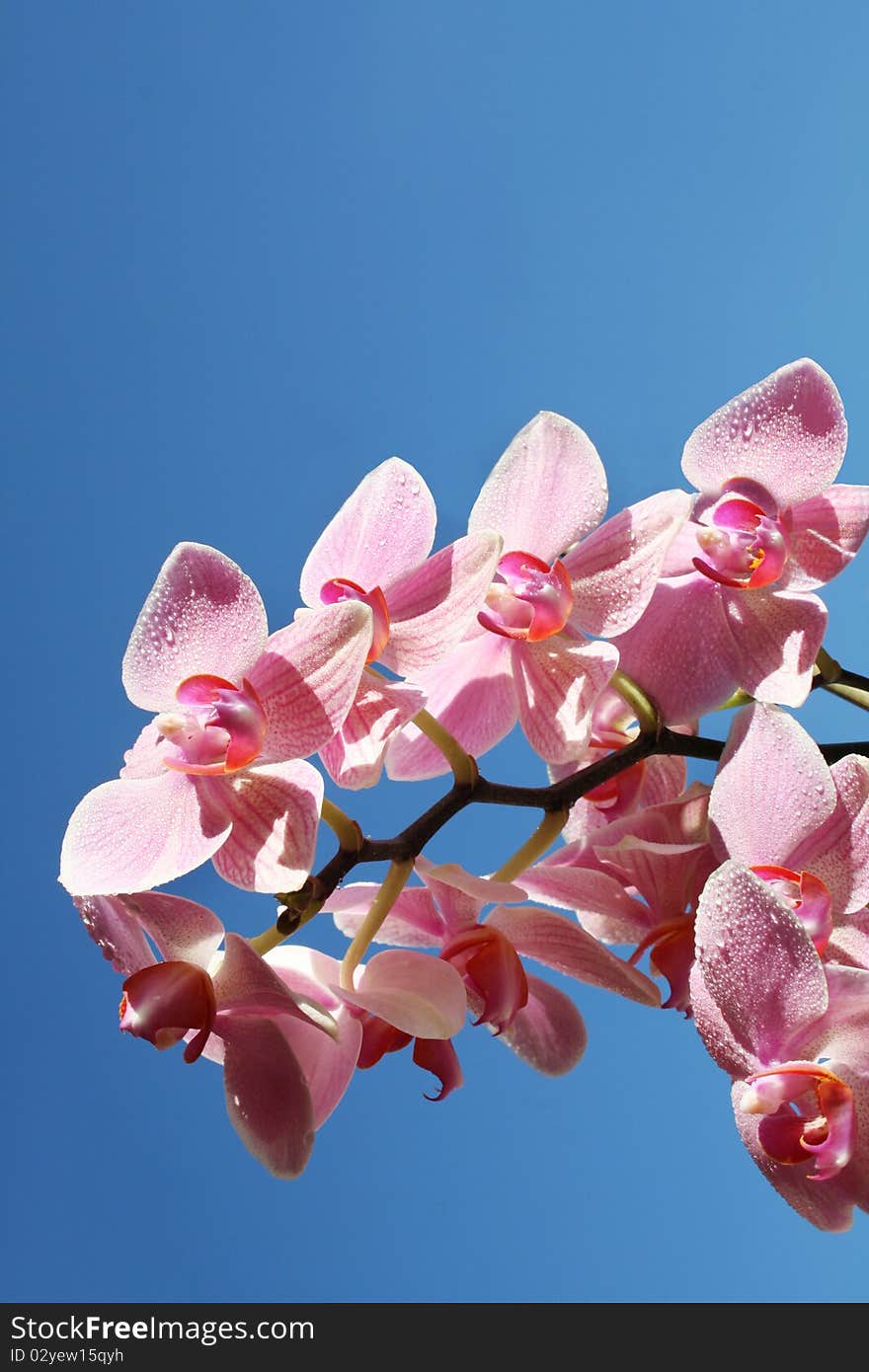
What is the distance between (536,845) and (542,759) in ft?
0.12

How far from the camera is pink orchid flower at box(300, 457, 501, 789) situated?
375mm

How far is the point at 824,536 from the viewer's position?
0.42m

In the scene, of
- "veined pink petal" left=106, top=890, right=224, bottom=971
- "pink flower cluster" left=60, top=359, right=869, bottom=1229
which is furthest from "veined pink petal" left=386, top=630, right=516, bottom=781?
"veined pink petal" left=106, top=890, right=224, bottom=971

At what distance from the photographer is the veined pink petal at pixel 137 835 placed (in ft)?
1.14

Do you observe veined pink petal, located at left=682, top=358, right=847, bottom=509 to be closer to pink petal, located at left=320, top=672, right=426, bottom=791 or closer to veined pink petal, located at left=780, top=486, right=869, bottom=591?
veined pink petal, located at left=780, top=486, right=869, bottom=591

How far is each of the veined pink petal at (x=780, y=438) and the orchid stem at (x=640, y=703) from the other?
69mm

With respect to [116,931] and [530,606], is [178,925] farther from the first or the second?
[530,606]

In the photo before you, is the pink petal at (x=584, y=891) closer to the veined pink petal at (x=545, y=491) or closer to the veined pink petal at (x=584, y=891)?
the veined pink petal at (x=584, y=891)

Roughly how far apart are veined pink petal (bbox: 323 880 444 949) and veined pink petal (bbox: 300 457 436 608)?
0.33 ft

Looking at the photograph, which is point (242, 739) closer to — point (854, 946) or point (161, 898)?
point (161, 898)

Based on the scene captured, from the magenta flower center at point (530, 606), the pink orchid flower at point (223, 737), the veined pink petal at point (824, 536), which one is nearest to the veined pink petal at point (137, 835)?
the pink orchid flower at point (223, 737)

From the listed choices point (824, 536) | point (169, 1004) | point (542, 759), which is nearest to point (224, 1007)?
point (169, 1004)

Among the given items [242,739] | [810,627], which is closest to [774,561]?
[810,627]

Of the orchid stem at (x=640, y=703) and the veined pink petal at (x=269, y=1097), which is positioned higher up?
the orchid stem at (x=640, y=703)
